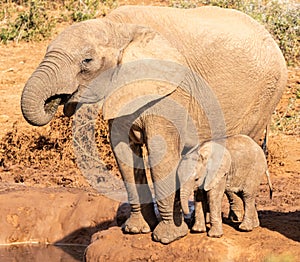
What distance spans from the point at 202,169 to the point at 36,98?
5.09 ft

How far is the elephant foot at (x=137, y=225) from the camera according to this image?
25.7ft

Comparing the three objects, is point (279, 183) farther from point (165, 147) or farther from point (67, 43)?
point (67, 43)

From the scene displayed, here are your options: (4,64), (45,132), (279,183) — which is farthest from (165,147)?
(4,64)

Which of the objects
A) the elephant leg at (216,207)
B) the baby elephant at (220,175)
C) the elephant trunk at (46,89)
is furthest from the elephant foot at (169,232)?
the elephant trunk at (46,89)

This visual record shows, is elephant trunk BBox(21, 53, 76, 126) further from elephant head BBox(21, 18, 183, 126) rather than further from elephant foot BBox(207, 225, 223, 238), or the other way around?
elephant foot BBox(207, 225, 223, 238)

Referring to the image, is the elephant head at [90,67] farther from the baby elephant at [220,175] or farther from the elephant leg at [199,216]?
the elephant leg at [199,216]

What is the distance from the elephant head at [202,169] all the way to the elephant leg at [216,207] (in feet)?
0.18

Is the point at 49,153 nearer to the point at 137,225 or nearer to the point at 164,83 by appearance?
the point at 137,225

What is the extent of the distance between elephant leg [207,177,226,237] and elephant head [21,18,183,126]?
83cm

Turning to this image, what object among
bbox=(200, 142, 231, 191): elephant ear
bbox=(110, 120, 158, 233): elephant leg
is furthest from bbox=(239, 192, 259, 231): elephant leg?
bbox=(110, 120, 158, 233): elephant leg

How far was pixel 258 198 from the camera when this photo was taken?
9.58 meters

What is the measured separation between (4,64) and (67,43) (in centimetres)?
738

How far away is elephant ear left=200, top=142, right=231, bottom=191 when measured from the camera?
7297mm

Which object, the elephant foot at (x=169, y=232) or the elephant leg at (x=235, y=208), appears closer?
the elephant foot at (x=169, y=232)
